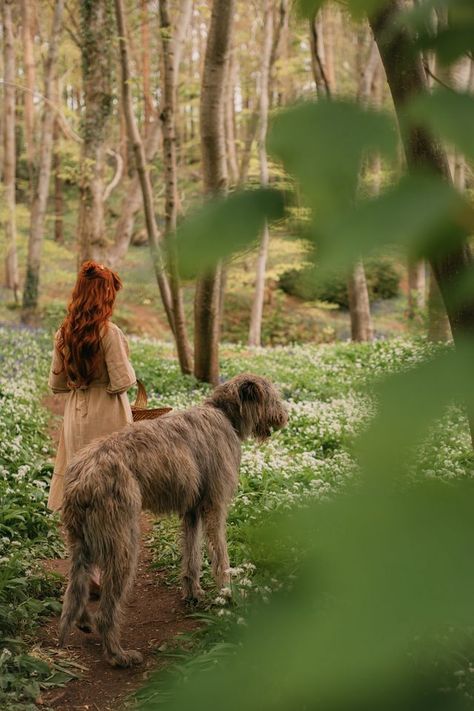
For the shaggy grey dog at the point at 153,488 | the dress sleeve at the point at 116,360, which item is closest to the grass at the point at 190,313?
the shaggy grey dog at the point at 153,488

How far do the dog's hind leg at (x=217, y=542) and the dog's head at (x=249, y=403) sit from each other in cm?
71

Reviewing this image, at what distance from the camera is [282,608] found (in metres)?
0.59

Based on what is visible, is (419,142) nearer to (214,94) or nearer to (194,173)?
(214,94)

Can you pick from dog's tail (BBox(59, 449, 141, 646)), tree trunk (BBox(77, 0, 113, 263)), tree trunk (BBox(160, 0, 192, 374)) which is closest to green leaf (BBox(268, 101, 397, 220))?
dog's tail (BBox(59, 449, 141, 646))

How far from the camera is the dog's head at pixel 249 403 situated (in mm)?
5855

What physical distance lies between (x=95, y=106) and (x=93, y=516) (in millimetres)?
14794

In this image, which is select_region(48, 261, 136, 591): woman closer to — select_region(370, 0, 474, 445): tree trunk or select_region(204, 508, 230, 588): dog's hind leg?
select_region(204, 508, 230, 588): dog's hind leg

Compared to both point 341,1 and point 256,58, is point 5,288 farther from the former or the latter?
point 341,1

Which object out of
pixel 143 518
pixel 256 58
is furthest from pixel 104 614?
pixel 256 58

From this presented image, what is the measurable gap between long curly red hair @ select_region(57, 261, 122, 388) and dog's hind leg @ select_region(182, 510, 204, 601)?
1550mm

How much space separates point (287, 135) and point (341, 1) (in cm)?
25

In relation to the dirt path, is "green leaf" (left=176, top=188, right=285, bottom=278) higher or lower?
higher

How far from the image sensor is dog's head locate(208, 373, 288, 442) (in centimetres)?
586

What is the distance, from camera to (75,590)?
4.77 meters
